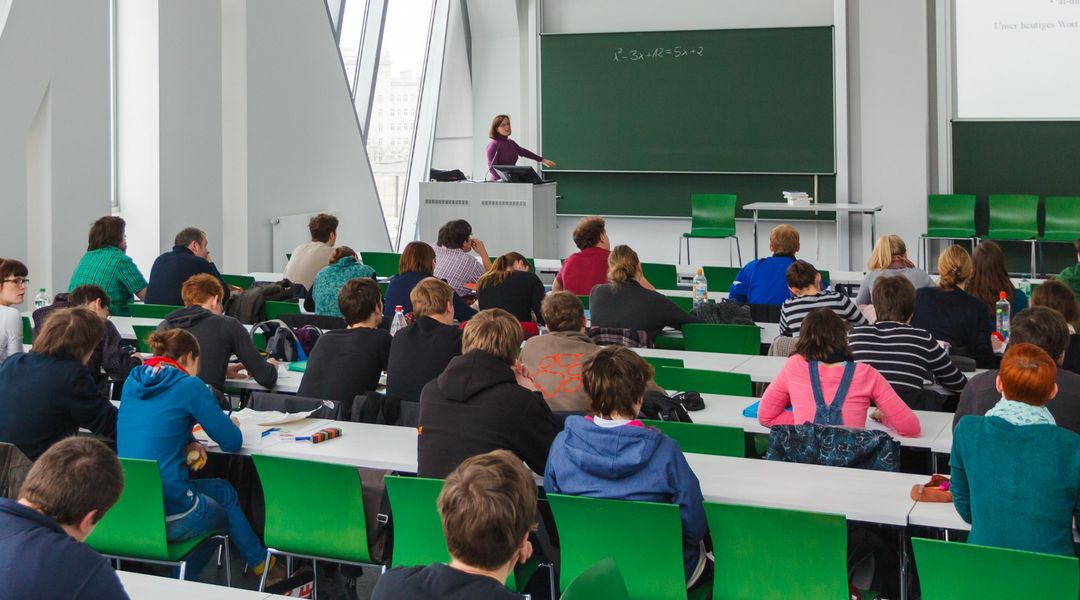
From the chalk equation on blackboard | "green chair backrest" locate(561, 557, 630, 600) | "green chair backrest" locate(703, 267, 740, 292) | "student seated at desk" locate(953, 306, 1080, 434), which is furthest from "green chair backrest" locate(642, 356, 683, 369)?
the chalk equation on blackboard

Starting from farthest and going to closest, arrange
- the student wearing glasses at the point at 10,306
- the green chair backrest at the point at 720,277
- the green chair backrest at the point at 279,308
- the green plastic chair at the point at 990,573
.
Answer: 1. the green chair backrest at the point at 720,277
2. the green chair backrest at the point at 279,308
3. the student wearing glasses at the point at 10,306
4. the green plastic chair at the point at 990,573

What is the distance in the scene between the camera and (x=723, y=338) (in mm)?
6457

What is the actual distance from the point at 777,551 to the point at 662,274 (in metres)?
5.75

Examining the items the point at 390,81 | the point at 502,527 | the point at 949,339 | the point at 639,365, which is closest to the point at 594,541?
the point at 639,365

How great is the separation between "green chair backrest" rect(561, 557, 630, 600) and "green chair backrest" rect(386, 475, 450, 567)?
1.00 m

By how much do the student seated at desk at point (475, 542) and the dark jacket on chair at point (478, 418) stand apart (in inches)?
58.1

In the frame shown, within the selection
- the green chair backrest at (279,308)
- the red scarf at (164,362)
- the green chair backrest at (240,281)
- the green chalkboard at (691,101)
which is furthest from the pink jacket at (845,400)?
the green chalkboard at (691,101)

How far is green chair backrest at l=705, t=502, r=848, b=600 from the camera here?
3166 mm

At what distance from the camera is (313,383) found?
17.0ft

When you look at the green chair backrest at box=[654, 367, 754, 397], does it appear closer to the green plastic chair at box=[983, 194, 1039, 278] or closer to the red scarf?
the red scarf

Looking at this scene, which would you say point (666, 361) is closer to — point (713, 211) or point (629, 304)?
point (629, 304)

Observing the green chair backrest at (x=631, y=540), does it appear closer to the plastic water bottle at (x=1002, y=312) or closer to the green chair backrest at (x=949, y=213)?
the plastic water bottle at (x=1002, y=312)

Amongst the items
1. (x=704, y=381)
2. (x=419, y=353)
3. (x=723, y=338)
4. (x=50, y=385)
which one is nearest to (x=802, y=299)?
(x=723, y=338)

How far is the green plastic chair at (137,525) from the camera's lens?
149 inches
